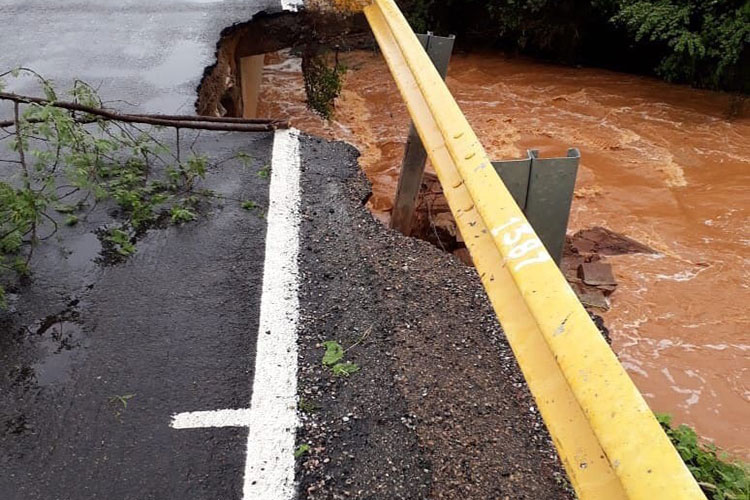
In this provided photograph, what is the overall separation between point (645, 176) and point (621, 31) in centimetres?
387

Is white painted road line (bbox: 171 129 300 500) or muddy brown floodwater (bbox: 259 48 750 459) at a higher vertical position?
white painted road line (bbox: 171 129 300 500)

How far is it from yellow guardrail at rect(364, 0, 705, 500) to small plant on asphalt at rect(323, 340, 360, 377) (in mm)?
801

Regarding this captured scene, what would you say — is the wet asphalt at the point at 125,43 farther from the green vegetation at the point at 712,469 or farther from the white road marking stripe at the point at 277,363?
the green vegetation at the point at 712,469

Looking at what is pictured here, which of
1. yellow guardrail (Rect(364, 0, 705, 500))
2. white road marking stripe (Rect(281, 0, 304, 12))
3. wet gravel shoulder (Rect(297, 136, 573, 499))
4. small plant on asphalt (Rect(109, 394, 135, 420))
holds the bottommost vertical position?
small plant on asphalt (Rect(109, 394, 135, 420))

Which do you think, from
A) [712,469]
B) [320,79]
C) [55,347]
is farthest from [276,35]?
[712,469]

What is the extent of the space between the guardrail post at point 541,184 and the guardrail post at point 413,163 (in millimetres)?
2616

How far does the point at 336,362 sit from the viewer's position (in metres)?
2.94

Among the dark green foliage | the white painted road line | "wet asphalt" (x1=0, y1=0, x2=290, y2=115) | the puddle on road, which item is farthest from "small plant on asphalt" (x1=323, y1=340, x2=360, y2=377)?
the dark green foliage

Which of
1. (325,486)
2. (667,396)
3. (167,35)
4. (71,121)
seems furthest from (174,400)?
(167,35)

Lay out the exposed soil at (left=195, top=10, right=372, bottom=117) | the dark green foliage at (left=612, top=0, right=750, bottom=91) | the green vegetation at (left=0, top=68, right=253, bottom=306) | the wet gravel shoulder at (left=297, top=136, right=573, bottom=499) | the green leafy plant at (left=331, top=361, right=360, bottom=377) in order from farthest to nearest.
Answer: the dark green foliage at (left=612, top=0, right=750, bottom=91)
the exposed soil at (left=195, top=10, right=372, bottom=117)
the green vegetation at (left=0, top=68, right=253, bottom=306)
the green leafy plant at (left=331, top=361, right=360, bottom=377)
the wet gravel shoulder at (left=297, top=136, right=573, bottom=499)

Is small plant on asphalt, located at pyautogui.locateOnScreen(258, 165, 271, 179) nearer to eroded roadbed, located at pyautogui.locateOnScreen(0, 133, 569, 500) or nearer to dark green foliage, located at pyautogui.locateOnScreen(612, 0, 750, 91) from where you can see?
eroded roadbed, located at pyautogui.locateOnScreen(0, 133, 569, 500)

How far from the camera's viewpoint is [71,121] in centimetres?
360

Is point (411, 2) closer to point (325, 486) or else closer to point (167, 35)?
point (167, 35)

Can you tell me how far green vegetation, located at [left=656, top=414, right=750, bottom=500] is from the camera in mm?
2931
